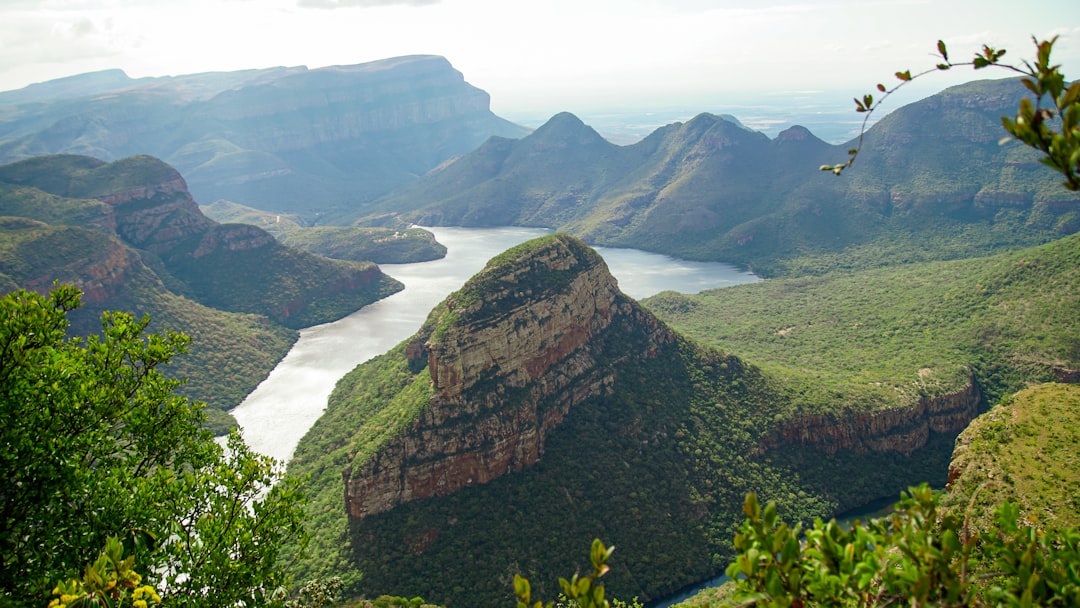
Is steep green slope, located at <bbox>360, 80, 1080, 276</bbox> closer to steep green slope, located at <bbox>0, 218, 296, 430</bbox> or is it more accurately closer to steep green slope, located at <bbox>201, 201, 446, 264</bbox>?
steep green slope, located at <bbox>201, 201, 446, 264</bbox>

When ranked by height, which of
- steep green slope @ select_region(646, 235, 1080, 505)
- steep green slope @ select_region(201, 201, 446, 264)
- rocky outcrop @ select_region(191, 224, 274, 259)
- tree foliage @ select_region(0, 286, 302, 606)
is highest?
tree foliage @ select_region(0, 286, 302, 606)

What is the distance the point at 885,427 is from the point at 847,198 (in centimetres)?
10453

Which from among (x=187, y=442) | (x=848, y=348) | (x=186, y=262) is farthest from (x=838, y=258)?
(x=187, y=442)

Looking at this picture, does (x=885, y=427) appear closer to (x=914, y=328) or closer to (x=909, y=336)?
(x=909, y=336)

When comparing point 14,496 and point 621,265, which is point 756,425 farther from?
point 621,265

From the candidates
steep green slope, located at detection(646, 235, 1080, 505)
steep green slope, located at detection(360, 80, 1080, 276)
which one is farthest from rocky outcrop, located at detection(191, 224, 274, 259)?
steep green slope, located at detection(360, 80, 1080, 276)

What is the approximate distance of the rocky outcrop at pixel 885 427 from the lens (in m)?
54.0

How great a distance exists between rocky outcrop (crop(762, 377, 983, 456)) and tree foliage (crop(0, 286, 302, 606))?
153ft

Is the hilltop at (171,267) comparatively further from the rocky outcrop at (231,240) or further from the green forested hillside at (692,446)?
the green forested hillside at (692,446)

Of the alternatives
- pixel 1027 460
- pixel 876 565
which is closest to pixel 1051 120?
pixel 876 565

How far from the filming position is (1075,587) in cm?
671

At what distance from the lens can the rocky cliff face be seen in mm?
43250

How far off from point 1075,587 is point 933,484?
54312 millimetres

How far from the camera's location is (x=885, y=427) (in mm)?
55281
